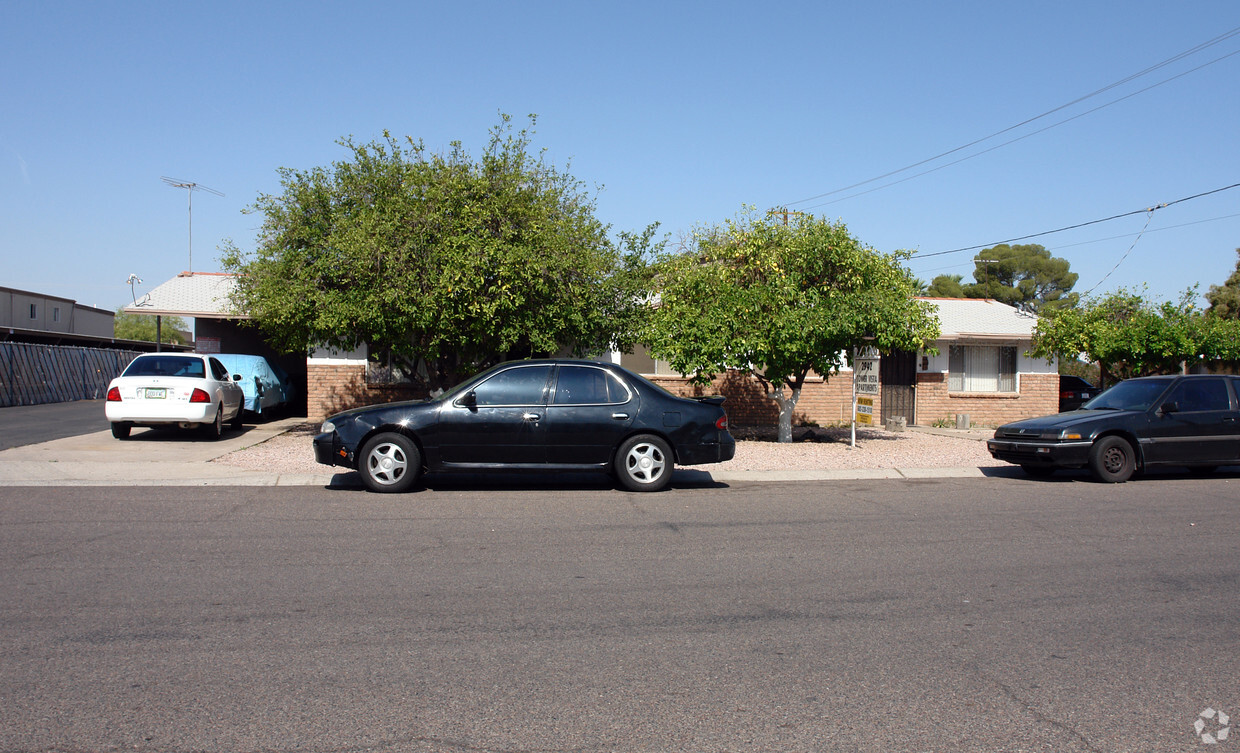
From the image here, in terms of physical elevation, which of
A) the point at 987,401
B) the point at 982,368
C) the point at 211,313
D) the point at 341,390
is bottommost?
the point at 987,401

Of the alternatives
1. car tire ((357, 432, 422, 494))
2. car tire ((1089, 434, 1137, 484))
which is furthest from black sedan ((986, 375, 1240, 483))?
car tire ((357, 432, 422, 494))

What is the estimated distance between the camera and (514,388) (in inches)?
402

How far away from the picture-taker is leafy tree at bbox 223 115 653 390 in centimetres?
1386

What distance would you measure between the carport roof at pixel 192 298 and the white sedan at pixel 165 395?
10.5 feet

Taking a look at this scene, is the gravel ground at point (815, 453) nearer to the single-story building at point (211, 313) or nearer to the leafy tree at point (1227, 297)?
the single-story building at point (211, 313)

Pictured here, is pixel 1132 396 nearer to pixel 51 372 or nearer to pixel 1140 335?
pixel 1140 335

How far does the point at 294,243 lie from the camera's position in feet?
51.0

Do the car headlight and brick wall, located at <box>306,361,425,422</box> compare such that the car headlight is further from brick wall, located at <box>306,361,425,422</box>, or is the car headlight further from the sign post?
brick wall, located at <box>306,361,425,422</box>

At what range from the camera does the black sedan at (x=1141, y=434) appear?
38.1 feet

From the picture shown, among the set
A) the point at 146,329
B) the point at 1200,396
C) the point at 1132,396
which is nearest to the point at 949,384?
the point at 1132,396

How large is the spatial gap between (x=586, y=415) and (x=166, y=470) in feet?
18.5

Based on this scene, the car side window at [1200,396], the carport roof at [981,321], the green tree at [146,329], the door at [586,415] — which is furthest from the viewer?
the green tree at [146,329]

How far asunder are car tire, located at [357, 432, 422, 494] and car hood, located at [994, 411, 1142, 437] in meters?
7.79

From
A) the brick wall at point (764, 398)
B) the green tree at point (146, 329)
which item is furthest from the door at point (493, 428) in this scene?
the green tree at point (146, 329)
